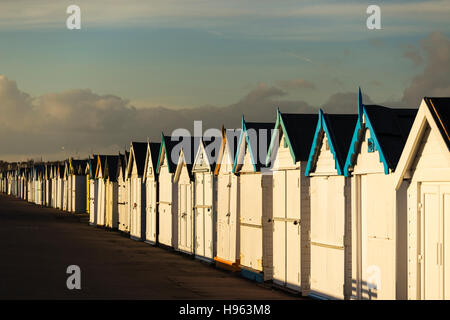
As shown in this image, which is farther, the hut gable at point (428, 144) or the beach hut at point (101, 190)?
the beach hut at point (101, 190)

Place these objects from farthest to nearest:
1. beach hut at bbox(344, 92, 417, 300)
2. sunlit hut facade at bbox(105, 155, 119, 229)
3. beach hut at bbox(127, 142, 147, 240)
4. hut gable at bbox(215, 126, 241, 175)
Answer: sunlit hut facade at bbox(105, 155, 119, 229) → beach hut at bbox(127, 142, 147, 240) → hut gable at bbox(215, 126, 241, 175) → beach hut at bbox(344, 92, 417, 300)

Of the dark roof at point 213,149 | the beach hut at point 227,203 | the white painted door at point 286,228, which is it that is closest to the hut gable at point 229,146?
the beach hut at point 227,203

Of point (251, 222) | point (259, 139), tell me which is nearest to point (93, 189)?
point (251, 222)

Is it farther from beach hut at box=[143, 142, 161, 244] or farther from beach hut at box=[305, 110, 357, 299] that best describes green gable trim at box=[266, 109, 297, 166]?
beach hut at box=[143, 142, 161, 244]

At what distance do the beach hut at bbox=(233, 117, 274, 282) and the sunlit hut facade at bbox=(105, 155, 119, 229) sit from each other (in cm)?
2471

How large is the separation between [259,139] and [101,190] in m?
31.3

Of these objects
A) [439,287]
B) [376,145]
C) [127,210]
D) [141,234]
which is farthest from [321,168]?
[127,210]

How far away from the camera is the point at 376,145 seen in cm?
1600

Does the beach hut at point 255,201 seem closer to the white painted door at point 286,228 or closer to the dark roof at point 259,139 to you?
the dark roof at point 259,139

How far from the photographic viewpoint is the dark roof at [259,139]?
76.2ft

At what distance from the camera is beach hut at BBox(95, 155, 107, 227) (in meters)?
52.2

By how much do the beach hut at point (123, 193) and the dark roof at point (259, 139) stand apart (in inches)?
835

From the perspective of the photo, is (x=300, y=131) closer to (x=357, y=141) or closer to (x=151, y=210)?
(x=357, y=141)

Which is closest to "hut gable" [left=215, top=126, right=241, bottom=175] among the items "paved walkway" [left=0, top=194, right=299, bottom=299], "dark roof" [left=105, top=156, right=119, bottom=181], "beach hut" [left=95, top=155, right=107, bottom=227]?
"paved walkway" [left=0, top=194, right=299, bottom=299]
